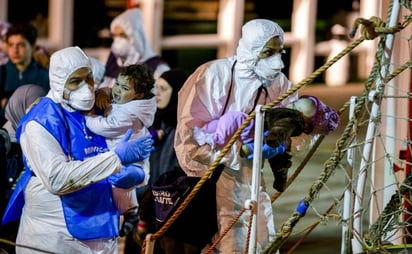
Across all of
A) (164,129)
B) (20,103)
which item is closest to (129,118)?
(20,103)

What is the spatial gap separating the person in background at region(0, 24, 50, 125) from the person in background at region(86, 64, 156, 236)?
3.13m

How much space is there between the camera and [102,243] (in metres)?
6.23

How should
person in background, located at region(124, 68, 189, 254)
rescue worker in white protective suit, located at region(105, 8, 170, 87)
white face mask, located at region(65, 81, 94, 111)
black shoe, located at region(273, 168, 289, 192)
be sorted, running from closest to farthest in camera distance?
white face mask, located at region(65, 81, 94, 111)
black shoe, located at region(273, 168, 289, 192)
person in background, located at region(124, 68, 189, 254)
rescue worker in white protective suit, located at region(105, 8, 170, 87)

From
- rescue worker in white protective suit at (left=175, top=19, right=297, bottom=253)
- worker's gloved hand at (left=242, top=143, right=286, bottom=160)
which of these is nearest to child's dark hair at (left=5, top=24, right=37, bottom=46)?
rescue worker in white protective suit at (left=175, top=19, right=297, bottom=253)

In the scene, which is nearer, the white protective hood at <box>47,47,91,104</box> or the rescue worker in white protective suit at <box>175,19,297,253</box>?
the white protective hood at <box>47,47,91,104</box>

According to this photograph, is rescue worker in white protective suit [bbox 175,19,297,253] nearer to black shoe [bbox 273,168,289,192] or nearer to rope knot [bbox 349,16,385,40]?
black shoe [bbox 273,168,289,192]

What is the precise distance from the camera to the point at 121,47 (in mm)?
10250

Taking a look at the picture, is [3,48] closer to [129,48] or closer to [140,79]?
[129,48]

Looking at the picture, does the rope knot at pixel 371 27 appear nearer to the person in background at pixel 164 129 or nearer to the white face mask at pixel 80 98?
the white face mask at pixel 80 98

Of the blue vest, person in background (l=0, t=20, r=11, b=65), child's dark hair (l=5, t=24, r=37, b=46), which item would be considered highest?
child's dark hair (l=5, t=24, r=37, b=46)

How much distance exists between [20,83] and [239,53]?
3.49 m

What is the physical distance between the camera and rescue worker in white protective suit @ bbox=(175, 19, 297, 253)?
6.36m

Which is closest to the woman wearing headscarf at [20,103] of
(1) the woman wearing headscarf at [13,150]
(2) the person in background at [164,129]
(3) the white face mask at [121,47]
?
(1) the woman wearing headscarf at [13,150]

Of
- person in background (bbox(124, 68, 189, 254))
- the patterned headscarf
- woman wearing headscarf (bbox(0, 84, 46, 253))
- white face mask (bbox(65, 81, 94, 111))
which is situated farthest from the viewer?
person in background (bbox(124, 68, 189, 254))
